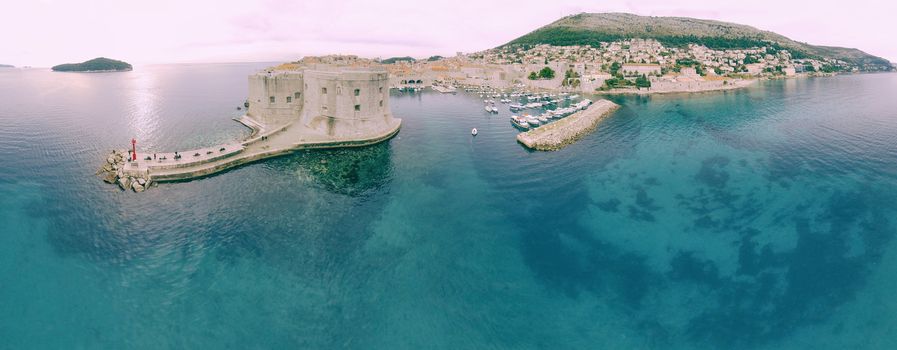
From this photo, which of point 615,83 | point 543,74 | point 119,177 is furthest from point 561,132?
point 543,74

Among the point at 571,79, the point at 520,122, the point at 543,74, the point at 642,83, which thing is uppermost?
the point at 543,74

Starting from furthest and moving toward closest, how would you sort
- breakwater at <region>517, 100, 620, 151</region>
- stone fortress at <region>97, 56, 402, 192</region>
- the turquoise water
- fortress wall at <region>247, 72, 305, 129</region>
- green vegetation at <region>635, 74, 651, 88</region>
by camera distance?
green vegetation at <region>635, 74, 651, 88</region> < fortress wall at <region>247, 72, 305, 129</region> < breakwater at <region>517, 100, 620, 151</region> < stone fortress at <region>97, 56, 402, 192</region> < the turquoise water

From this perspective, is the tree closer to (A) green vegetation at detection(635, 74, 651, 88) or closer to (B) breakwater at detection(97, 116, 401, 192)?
(A) green vegetation at detection(635, 74, 651, 88)

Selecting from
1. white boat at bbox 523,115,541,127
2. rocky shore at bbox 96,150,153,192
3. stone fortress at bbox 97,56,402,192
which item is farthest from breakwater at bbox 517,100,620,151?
rocky shore at bbox 96,150,153,192

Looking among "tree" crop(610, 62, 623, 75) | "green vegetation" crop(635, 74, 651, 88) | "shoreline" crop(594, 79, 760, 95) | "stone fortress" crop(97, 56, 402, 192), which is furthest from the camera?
"tree" crop(610, 62, 623, 75)

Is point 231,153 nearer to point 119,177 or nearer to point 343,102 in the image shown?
point 119,177

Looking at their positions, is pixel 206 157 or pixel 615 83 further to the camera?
pixel 615 83

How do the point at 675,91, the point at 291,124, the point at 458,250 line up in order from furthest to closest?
the point at 675,91, the point at 291,124, the point at 458,250
